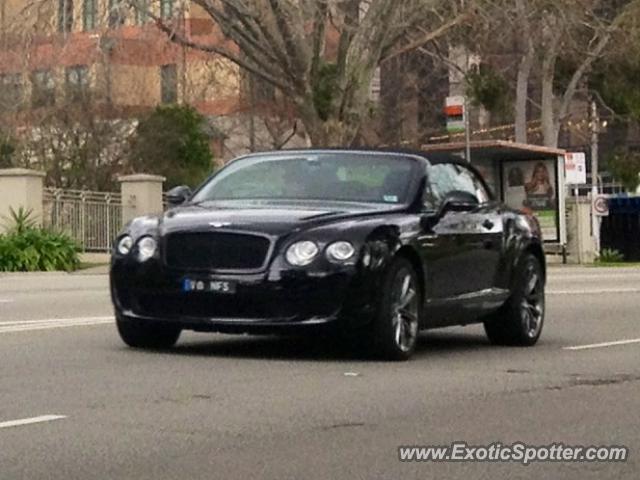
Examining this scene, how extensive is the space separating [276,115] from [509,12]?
48.2 ft

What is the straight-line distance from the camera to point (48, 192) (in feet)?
122

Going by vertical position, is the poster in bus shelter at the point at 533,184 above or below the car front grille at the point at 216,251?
above

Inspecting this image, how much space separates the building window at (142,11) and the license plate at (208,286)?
22.6m

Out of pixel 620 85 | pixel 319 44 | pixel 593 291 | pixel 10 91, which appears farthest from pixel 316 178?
pixel 620 85

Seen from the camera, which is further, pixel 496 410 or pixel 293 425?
pixel 496 410

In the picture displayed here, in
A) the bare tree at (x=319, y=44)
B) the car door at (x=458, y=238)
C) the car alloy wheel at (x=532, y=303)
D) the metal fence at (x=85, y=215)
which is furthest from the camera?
the metal fence at (x=85, y=215)

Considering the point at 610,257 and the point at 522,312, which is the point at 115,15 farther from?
the point at 522,312

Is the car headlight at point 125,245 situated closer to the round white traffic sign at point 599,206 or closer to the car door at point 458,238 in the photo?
the car door at point 458,238

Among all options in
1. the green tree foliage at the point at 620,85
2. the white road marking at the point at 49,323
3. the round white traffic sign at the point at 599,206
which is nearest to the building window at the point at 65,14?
the round white traffic sign at the point at 599,206

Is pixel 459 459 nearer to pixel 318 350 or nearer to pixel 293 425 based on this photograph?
pixel 293 425

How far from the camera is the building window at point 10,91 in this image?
46156 millimetres

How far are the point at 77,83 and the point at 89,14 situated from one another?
408 inches

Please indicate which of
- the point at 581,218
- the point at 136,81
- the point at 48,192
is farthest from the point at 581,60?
the point at 48,192

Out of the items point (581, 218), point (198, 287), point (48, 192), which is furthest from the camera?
point (581, 218)
